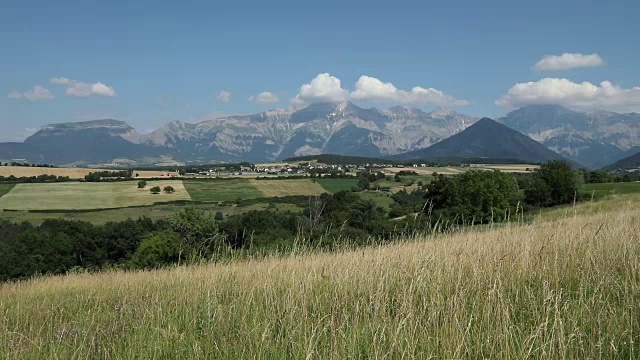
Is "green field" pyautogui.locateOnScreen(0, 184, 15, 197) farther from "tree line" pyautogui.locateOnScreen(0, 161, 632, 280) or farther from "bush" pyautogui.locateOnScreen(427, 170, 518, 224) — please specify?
"bush" pyautogui.locateOnScreen(427, 170, 518, 224)

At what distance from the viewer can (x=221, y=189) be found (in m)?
127

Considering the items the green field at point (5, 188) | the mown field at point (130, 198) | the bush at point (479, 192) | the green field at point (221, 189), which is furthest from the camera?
the green field at point (221, 189)

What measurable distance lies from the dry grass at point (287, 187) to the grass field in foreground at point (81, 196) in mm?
19496

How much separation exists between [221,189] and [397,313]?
126 metres

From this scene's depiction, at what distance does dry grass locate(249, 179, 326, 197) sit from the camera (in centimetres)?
11875

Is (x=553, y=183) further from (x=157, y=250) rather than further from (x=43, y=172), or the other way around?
(x=43, y=172)

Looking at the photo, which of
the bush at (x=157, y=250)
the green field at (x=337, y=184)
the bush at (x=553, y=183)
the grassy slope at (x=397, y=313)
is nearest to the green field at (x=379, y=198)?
the green field at (x=337, y=184)

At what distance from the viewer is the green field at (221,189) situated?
115 meters

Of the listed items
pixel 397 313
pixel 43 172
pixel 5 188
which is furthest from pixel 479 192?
pixel 43 172

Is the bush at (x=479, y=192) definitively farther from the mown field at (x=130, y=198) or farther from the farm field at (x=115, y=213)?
the mown field at (x=130, y=198)

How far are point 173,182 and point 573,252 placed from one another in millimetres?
135040

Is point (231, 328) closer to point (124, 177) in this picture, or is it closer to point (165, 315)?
point (165, 315)

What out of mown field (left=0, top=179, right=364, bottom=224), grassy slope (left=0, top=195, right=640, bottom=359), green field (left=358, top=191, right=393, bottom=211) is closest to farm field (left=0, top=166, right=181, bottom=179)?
mown field (left=0, top=179, right=364, bottom=224)

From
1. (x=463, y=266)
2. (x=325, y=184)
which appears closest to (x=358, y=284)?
(x=463, y=266)
